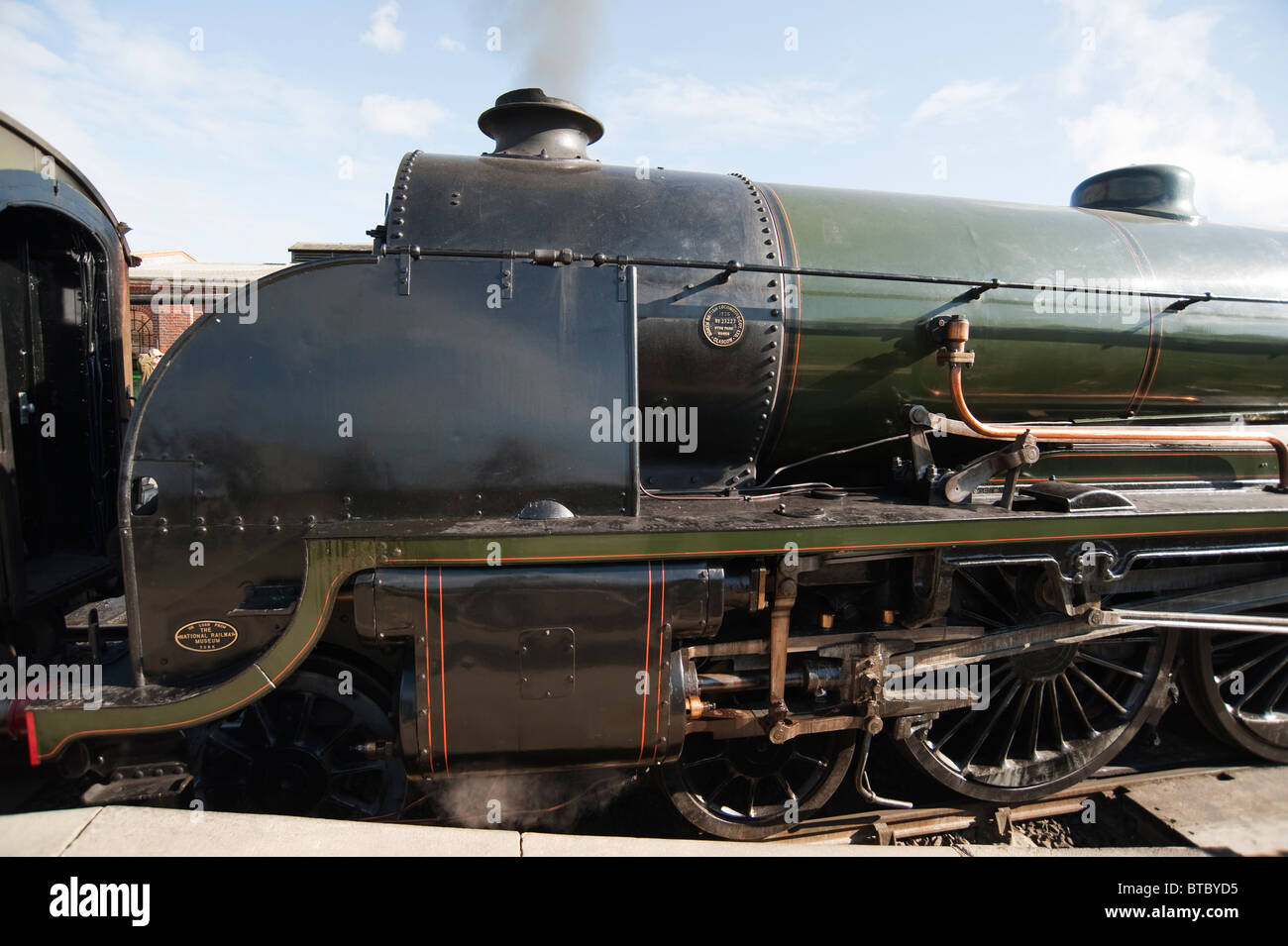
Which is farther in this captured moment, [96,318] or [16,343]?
[96,318]

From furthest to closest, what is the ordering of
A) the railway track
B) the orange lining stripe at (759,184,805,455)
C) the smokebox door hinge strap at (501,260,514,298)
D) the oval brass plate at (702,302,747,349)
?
the railway track
the orange lining stripe at (759,184,805,455)
the oval brass plate at (702,302,747,349)
the smokebox door hinge strap at (501,260,514,298)

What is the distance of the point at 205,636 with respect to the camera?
8.35ft

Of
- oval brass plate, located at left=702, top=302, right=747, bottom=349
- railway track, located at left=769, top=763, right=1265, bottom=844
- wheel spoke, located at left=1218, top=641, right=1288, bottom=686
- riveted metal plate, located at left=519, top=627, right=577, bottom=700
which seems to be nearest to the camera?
riveted metal plate, located at left=519, top=627, right=577, bottom=700

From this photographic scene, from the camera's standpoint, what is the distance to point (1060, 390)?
3699 mm

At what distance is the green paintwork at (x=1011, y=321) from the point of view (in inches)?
134

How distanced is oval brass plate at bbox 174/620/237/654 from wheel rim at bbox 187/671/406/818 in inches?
12.8

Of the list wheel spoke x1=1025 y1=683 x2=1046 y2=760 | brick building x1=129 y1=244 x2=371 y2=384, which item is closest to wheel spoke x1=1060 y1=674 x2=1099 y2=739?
wheel spoke x1=1025 y1=683 x2=1046 y2=760

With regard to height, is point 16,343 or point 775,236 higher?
point 775,236

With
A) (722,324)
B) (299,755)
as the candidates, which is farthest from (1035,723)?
(299,755)

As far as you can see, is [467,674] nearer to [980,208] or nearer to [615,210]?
[615,210]

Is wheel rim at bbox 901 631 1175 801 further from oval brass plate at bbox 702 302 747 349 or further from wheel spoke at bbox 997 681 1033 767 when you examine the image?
oval brass plate at bbox 702 302 747 349

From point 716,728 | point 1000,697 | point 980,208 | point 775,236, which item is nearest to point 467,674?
point 716,728

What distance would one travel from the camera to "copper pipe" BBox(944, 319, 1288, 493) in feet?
10.5

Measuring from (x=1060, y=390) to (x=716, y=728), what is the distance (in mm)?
2394
